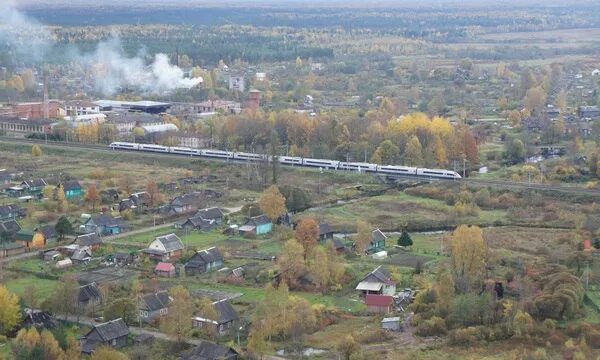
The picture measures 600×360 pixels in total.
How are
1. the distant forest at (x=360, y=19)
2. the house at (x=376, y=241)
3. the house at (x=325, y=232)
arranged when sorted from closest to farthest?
the house at (x=376, y=241) < the house at (x=325, y=232) < the distant forest at (x=360, y=19)

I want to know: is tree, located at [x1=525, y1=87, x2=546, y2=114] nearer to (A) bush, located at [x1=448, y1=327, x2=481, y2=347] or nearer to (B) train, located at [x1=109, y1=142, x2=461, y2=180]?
(B) train, located at [x1=109, y1=142, x2=461, y2=180]

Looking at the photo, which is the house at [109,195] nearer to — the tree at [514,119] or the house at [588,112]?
the tree at [514,119]

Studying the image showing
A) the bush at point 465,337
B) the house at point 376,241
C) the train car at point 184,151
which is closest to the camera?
the bush at point 465,337

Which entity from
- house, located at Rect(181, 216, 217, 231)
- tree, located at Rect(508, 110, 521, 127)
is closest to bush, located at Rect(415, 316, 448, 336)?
house, located at Rect(181, 216, 217, 231)

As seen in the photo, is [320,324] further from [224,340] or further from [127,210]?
[127,210]

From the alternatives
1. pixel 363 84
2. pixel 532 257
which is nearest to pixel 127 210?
pixel 532 257

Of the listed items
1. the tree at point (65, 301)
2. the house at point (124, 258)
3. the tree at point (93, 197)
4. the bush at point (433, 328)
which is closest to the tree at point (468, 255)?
the bush at point (433, 328)

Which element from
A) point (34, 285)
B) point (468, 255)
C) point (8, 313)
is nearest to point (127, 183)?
point (34, 285)
